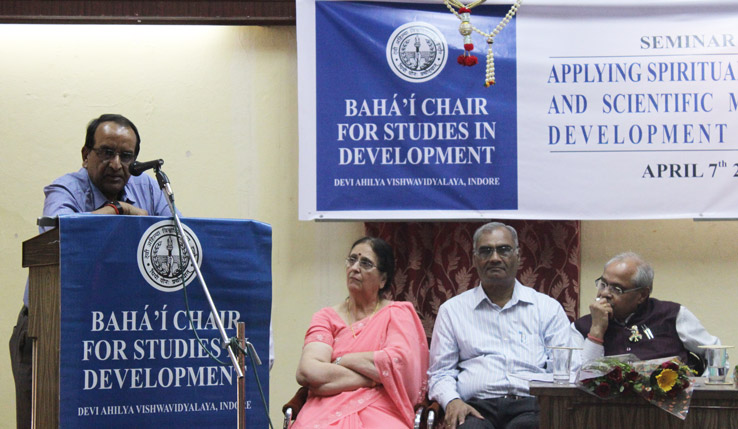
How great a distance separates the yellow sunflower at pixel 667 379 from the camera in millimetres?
2977

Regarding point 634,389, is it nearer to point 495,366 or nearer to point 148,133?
point 495,366

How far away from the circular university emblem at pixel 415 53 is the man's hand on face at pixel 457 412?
1.55 metres

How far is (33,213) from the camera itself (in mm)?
4598

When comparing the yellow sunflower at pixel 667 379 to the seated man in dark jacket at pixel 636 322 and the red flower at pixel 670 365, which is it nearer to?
the red flower at pixel 670 365

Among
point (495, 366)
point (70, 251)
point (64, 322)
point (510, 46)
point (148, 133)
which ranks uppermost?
point (510, 46)

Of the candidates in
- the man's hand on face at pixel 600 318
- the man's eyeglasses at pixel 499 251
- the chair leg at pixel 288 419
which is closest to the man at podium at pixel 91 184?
the chair leg at pixel 288 419

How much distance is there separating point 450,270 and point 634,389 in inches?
62.8

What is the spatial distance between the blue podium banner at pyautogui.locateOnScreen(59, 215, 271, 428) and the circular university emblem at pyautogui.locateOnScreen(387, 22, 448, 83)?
1.87 meters

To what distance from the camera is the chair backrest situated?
447 cm

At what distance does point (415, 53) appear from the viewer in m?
4.35

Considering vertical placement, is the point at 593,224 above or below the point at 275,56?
below

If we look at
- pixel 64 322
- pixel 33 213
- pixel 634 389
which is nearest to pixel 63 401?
pixel 64 322

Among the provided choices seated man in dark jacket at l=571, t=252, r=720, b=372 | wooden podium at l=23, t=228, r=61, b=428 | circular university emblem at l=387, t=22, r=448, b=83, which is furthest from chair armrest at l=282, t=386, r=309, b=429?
circular university emblem at l=387, t=22, r=448, b=83

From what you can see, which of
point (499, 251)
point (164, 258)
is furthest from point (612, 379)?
point (164, 258)
